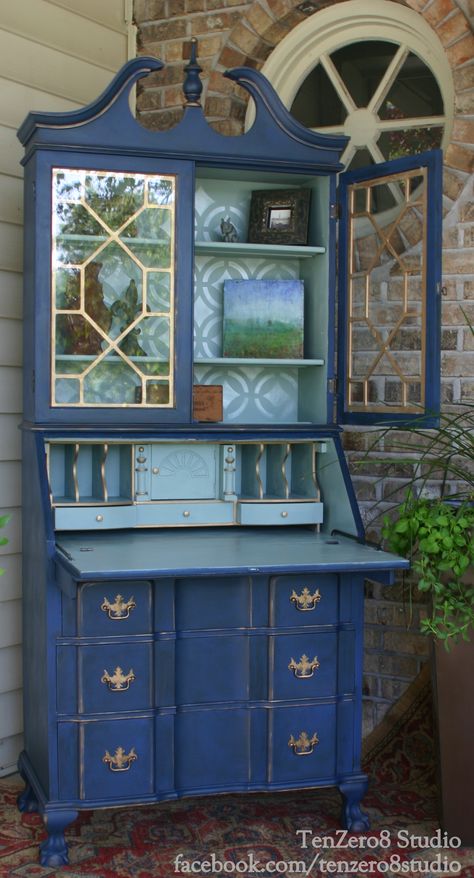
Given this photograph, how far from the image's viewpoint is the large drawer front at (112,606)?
3027mm

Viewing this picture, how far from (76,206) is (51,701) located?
158 centimetres

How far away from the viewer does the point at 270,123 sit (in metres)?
3.52

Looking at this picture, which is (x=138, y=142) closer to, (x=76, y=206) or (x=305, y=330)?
(x=76, y=206)

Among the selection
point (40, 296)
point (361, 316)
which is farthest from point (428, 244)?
point (40, 296)

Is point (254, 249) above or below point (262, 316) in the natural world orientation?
above

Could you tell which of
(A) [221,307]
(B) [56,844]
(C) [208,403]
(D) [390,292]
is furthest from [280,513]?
(B) [56,844]

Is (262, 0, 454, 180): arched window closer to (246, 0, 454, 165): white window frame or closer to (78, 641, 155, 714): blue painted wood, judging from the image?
(246, 0, 454, 165): white window frame

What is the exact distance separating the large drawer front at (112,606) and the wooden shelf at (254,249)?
4.07 feet

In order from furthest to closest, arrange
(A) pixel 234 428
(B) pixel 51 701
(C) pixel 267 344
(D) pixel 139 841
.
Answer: (C) pixel 267 344
(A) pixel 234 428
(D) pixel 139 841
(B) pixel 51 701

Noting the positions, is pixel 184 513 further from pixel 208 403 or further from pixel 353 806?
pixel 353 806

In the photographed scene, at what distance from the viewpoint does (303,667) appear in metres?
3.17

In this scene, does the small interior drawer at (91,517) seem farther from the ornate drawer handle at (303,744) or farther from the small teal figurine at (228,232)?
the small teal figurine at (228,232)

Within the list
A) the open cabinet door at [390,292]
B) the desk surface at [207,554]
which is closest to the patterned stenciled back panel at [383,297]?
the open cabinet door at [390,292]

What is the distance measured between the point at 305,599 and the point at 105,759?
0.77 meters
